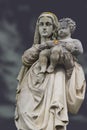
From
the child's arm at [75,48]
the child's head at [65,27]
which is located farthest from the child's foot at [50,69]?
the child's head at [65,27]

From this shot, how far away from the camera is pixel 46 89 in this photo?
1362 centimetres

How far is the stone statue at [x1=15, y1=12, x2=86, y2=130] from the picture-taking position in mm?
13234

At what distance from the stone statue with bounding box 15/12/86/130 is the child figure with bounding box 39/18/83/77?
4 centimetres

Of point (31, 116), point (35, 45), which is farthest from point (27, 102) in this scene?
point (35, 45)

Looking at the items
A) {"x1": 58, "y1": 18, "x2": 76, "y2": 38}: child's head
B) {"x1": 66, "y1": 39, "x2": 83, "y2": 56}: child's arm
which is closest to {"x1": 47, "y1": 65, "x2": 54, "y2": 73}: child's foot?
{"x1": 66, "y1": 39, "x2": 83, "y2": 56}: child's arm

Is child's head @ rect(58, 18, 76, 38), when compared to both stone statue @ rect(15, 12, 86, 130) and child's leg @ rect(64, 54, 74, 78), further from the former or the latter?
child's leg @ rect(64, 54, 74, 78)

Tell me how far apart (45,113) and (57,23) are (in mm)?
2194

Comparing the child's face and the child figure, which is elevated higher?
the child's face

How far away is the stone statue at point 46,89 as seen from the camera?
13.2m

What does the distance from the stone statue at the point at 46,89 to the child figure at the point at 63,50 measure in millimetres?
37

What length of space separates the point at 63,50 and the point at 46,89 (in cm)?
87

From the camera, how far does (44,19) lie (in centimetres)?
1437

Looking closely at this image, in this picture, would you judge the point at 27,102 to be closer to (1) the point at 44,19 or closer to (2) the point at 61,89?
(2) the point at 61,89

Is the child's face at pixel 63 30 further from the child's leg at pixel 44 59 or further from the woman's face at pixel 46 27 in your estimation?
the child's leg at pixel 44 59
